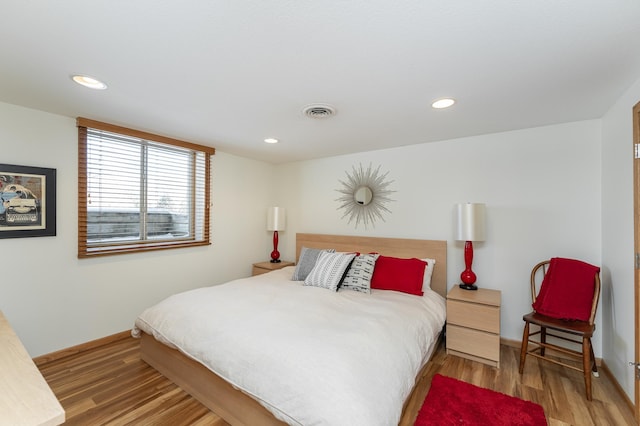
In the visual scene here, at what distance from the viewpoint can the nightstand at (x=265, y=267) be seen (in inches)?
159

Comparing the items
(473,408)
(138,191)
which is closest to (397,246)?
(473,408)

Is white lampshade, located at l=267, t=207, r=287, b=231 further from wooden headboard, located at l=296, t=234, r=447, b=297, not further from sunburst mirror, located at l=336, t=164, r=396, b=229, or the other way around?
sunburst mirror, located at l=336, t=164, r=396, b=229

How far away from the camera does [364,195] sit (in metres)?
3.76

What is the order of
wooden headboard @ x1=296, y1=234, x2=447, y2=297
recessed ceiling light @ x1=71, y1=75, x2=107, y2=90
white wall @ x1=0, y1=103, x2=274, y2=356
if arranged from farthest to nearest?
wooden headboard @ x1=296, y1=234, x2=447, y2=297, white wall @ x1=0, y1=103, x2=274, y2=356, recessed ceiling light @ x1=71, y1=75, x2=107, y2=90

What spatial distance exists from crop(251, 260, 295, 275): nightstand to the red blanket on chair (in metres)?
2.96

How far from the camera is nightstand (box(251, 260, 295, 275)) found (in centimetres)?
403

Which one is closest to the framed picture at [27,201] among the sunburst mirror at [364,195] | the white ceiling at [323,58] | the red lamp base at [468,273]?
the white ceiling at [323,58]

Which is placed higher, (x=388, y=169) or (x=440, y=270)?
(x=388, y=169)

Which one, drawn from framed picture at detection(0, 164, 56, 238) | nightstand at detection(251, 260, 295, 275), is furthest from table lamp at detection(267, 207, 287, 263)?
framed picture at detection(0, 164, 56, 238)

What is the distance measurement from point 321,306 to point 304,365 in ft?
2.81

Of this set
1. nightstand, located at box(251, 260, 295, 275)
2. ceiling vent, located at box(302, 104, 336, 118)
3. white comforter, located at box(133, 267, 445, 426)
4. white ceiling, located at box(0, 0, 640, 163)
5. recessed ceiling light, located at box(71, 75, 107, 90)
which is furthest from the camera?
nightstand, located at box(251, 260, 295, 275)

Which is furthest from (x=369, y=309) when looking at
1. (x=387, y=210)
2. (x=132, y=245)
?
(x=132, y=245)

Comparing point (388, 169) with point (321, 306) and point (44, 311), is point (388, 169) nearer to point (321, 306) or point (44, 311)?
point (321, 306)

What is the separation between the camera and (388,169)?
3.61 metres
